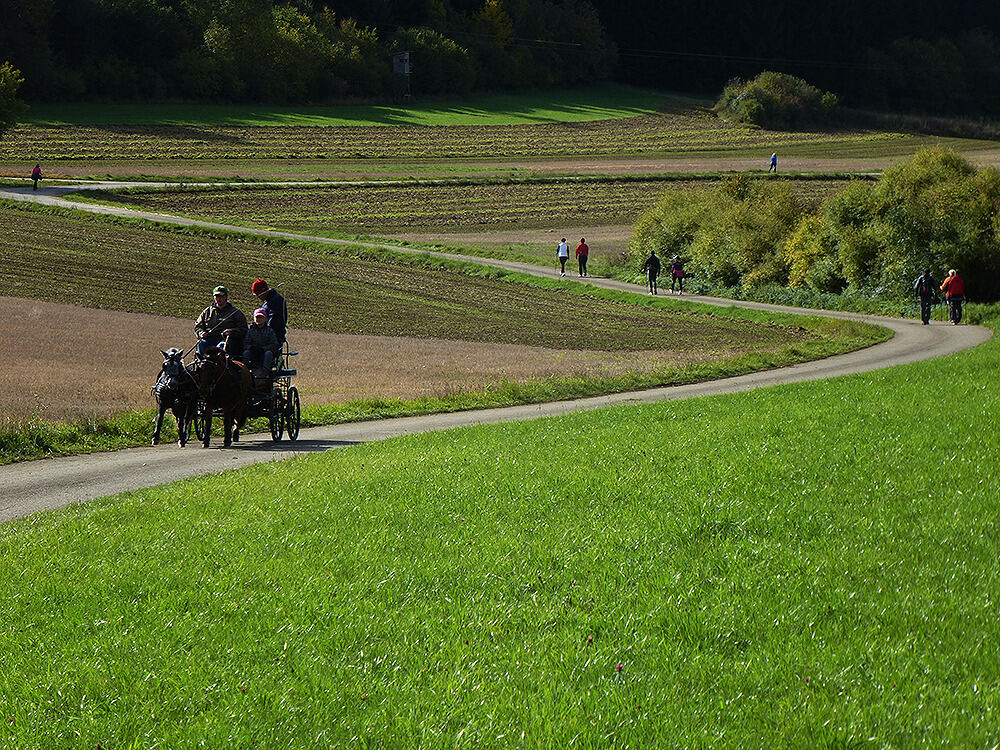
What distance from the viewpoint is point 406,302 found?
45.2 m

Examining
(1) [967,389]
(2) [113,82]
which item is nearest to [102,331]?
(1) [967,389]

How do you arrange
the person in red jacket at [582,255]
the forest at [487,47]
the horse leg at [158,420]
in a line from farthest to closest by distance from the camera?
the forest at [487,47] < the person in red jacket at [582,255] < the horse leg at [158,420]

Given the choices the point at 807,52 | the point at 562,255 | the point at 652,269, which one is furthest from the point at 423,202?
the point at 807,52

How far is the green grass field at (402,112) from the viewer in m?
104

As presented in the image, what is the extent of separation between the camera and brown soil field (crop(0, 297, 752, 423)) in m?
23.2

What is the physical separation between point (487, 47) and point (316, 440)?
414ft

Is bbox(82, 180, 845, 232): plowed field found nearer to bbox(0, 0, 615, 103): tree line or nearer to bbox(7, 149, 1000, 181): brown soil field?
bbox(7, 149, 1000, 181): brown soil field

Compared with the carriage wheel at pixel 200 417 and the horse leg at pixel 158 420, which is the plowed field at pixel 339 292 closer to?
the carriage wheel at pixel 200 417

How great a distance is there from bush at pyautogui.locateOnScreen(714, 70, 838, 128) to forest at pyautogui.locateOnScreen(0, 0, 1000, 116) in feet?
58.7

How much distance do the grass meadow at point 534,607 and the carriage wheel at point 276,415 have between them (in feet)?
22.4

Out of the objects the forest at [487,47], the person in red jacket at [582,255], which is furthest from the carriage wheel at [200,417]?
the forest at [487,47]

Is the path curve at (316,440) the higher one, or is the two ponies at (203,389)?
the two ponies at (203,389)

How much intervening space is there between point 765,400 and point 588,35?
137 metres

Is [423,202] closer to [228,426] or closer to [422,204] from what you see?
[422,204]
